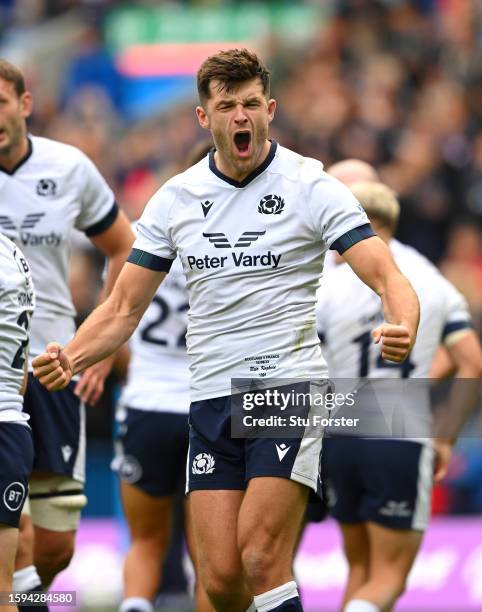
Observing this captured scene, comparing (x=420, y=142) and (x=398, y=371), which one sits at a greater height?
(x=420, y=142)

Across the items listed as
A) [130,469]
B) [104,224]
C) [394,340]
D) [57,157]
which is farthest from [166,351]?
[394,340]

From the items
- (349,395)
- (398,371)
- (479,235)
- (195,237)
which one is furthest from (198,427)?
(479,235)

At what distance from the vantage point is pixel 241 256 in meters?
6.55

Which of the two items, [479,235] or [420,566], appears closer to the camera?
[420,566]

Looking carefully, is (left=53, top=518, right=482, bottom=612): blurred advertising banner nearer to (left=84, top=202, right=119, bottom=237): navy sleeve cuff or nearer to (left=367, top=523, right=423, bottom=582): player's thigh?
(left=367, top=523, right=423, bottom=582): player's thigh

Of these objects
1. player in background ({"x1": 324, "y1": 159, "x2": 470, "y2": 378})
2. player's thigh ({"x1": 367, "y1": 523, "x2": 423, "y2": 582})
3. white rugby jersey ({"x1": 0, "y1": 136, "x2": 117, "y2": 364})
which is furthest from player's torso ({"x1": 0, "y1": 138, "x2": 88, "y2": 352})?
player's thigh ({"x1": 367, "y1": 523, "x2": 423, "y2": 582})

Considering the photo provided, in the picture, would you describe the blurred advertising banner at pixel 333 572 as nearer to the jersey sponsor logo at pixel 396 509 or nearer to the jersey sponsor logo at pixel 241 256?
the jersey sponsor logo at pixel 396 509

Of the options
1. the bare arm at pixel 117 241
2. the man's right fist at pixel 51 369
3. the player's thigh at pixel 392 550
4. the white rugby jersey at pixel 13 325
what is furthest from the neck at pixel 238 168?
the player's thigh at pixel 392 550

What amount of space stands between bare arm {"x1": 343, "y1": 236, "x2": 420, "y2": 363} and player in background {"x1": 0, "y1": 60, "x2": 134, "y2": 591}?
2035 millimetres

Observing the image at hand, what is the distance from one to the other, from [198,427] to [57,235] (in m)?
1.64

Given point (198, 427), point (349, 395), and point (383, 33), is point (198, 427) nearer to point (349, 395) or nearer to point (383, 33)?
point (349, 395)

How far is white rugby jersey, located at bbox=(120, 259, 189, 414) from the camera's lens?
8.62m

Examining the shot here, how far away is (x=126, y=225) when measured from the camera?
823cm

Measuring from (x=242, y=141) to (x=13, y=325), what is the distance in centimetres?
127
